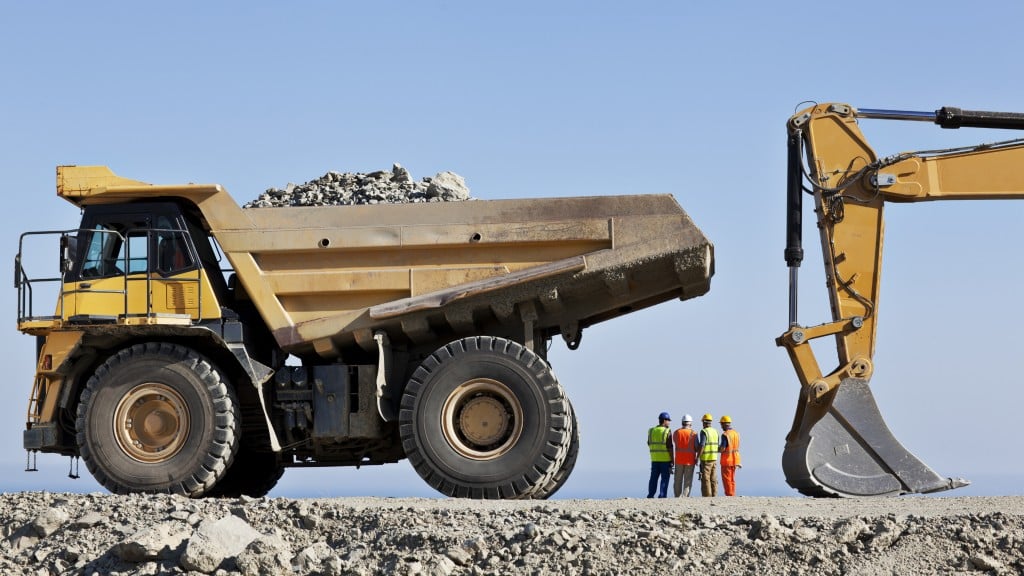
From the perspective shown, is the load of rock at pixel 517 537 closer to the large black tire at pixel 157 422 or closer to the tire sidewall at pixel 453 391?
the tire sidewall at pixel 453 391

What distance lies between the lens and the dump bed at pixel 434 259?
1409cm

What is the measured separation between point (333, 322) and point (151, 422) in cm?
209

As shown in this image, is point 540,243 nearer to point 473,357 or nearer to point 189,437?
point 473,357

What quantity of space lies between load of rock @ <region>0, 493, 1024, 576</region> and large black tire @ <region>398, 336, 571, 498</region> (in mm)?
1144

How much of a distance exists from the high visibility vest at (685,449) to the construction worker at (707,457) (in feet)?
0.30

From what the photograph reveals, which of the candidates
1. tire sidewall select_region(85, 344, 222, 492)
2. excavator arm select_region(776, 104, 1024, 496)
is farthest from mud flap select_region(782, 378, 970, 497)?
tire sidewall select_region(85, 344, 222, 492)

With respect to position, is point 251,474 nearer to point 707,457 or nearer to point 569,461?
point 569,461

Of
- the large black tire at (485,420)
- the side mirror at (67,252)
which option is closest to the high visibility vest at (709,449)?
the large black tire at (485,420)

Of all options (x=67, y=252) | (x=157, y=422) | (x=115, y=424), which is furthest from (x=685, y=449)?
(x=67, y=252)

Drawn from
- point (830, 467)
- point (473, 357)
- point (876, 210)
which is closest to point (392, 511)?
point (473, 357)

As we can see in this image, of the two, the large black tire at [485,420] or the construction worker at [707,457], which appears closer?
the large black tire at [485,420]

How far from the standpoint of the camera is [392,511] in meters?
11.9

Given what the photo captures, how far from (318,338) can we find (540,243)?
2434 mm

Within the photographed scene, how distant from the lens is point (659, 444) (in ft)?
56.0
